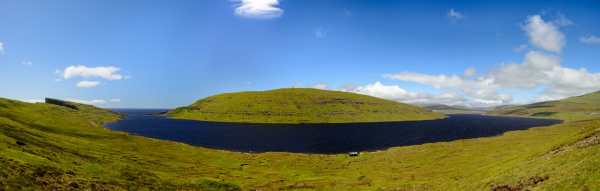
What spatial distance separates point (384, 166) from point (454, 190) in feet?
136

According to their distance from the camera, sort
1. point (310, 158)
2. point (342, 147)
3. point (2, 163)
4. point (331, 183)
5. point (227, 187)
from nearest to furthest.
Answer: point (2, 163), point (227, 187), point (331, 183), point (310, 158), point (342, 147)

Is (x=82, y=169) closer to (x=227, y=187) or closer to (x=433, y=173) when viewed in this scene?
(x=227, y=187)

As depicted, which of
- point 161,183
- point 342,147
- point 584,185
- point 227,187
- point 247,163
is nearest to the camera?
point 584,185

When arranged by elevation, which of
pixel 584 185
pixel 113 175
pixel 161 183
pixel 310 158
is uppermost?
pixel 584 185

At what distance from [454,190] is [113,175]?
60.9 metres

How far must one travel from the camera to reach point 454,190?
39062 mm

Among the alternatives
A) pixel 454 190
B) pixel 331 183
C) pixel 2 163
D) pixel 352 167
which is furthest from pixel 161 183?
pixel 352 167

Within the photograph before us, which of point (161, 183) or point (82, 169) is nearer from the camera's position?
point (82, 169)

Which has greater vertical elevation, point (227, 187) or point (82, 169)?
point (82, 169)

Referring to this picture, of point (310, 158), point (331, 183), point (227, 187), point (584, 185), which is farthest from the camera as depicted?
point (310, 158)

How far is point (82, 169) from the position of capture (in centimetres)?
3694

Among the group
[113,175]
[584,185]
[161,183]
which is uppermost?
[584,185]

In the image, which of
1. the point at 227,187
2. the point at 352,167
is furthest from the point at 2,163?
the point at 352,167

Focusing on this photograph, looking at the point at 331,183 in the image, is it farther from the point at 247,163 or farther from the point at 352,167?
the point at 247,163
